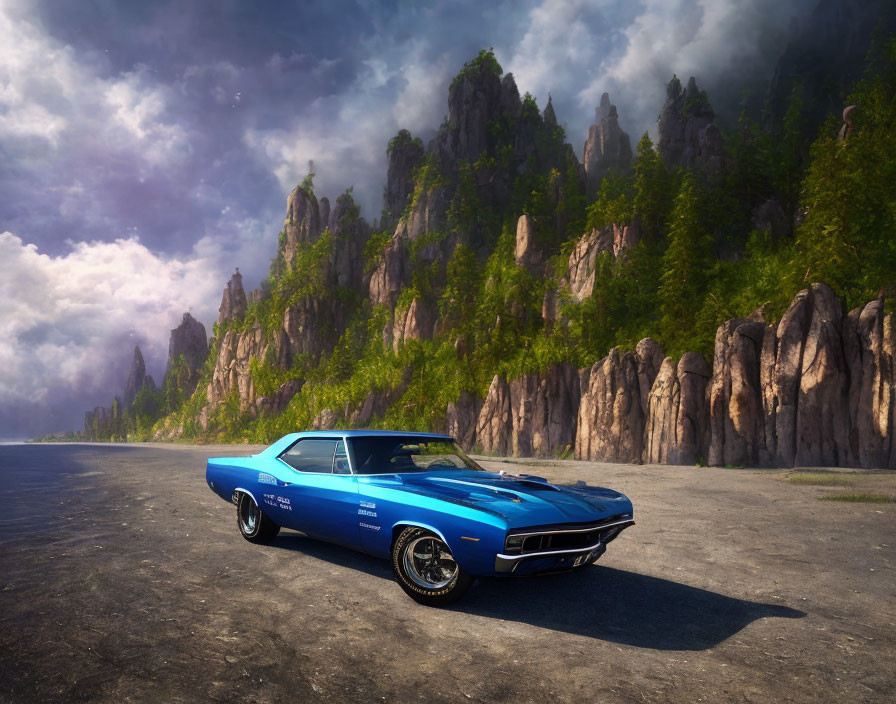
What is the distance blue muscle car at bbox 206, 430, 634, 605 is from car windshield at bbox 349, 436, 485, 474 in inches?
0.5

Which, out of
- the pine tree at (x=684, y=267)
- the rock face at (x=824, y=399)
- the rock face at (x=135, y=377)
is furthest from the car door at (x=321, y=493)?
the rock face at (x=135, y=377)

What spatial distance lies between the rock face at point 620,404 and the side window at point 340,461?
24.1 metres

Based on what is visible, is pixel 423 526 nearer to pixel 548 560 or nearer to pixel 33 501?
pixel 548 560

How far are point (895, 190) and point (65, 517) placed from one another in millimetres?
32290

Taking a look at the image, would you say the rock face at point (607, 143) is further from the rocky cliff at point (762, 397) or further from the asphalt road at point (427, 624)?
the asphalt road at point (427, 624)

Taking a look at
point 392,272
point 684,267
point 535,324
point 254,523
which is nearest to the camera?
point 254,523

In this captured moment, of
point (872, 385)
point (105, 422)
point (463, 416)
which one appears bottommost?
point (105, 422)

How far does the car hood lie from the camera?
13.1ft

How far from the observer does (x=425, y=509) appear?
422 centimetres

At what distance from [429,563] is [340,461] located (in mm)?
1518

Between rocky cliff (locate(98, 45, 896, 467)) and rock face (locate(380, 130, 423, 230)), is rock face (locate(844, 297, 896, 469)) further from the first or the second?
rock face (locate(380, 130, 423, 230))

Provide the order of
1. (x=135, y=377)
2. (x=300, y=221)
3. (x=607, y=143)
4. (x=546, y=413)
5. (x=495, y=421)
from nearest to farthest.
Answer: (x=546, y=413), (x=495, y=421), (x=607, y=143), (x=300, y=221), (x=135, y=377)

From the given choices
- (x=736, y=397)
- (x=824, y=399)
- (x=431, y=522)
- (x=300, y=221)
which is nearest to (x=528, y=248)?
(x=736, y=397)

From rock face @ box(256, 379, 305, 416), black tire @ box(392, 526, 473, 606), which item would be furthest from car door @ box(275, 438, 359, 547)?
rock face @ box(256, 379, 305, 416)
